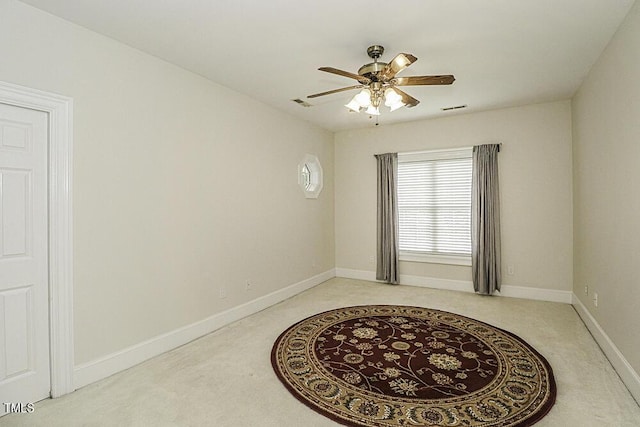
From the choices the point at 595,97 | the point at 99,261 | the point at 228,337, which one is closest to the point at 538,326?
the point at 595,97

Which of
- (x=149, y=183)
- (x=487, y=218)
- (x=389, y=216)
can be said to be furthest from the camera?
(x=389, y=216)

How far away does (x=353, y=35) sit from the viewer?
2686 millimetres

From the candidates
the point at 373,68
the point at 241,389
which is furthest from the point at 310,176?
the point at 241,389

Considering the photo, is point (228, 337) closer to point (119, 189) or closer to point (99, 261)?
point (99, 261)

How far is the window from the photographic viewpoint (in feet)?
16.9

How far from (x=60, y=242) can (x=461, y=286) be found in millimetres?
5096

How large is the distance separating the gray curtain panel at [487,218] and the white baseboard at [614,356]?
116 centimetres

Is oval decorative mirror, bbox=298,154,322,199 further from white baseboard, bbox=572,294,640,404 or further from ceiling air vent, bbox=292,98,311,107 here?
white baseboard, bbox=572,294,640,404

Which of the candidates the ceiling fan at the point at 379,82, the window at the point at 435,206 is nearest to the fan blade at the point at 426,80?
the ceiling fan at the point at 379,82

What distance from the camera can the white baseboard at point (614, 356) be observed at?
7.45 feet

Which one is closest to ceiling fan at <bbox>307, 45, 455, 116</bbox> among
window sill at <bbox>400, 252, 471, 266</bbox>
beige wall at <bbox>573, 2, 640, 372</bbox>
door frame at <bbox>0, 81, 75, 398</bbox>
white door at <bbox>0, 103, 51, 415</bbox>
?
beige wall at <bbox>573, 2, 640, 372</bbox>

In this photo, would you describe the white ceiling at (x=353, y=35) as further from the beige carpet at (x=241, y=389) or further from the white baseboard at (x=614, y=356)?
the beige carpet at (x=241, y=389)

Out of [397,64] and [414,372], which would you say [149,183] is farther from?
[414,372]

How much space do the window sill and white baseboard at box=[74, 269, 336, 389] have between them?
2270mm
